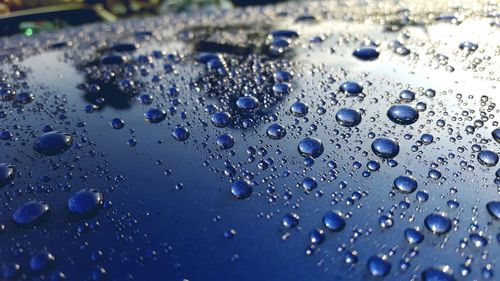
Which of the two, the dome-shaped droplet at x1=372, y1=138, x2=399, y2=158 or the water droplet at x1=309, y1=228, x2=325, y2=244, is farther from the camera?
the dome-shaped droplet at x1=372, y1=138, x2=399, y2=158

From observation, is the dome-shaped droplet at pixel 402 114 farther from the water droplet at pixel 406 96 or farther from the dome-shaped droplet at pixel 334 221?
the dome-shaped droplet at pixel 334 221

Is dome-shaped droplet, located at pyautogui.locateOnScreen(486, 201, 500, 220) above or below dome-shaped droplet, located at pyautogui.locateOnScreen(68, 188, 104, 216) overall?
above

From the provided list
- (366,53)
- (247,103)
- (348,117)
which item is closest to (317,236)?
(348,117)

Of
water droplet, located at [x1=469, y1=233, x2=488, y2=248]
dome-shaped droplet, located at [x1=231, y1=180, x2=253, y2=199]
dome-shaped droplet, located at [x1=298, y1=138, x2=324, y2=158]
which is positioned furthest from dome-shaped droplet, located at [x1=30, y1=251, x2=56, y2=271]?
water droplet, located at [x1=469, y1=233, x2=488, y2=248]

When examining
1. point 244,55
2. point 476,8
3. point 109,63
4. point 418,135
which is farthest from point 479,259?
point 476,8

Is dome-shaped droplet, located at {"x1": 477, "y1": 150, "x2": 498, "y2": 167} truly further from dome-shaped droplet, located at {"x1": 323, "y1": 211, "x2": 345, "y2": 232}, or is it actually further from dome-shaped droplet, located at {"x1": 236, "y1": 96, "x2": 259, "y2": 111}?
dome-shaped droplet, located at {"x1": 236, "y1": 96, "x2": 259, "y2": 111}

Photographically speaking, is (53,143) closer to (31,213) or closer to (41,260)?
(31,213)

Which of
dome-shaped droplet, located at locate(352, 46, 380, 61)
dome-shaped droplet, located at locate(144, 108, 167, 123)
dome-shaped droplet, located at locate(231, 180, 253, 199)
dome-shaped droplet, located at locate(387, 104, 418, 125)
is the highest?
dome-shaped droplet, located at locate(352, 46, 380, 61)

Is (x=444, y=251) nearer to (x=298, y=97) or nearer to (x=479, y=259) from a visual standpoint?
(x=479, y=259)

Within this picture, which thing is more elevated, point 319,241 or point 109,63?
point 319,241
